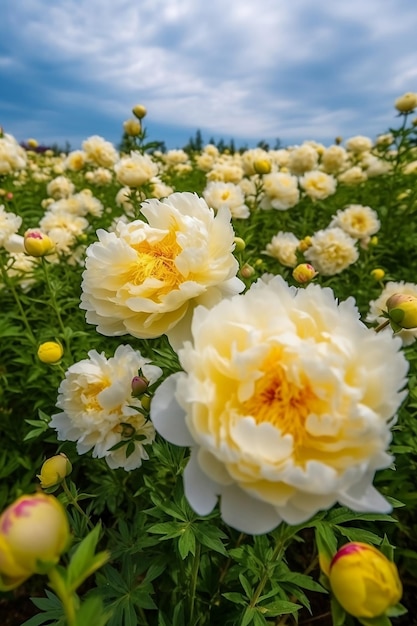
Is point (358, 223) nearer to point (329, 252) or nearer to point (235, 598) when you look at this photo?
point (329, 252)

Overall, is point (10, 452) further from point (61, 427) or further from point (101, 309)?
point (101, 309)

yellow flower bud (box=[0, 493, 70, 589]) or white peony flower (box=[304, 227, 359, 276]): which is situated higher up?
yellow flower bud (box=[0, 493, 70, 589])

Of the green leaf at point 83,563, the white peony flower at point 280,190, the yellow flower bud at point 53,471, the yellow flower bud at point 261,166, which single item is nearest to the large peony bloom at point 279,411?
the green leaf at point 83,563

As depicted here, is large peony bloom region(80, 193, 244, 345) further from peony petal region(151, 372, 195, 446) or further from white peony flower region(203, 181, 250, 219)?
white peony flower region(203, 181, 250, 219)

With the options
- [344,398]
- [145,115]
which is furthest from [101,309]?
[145,115]

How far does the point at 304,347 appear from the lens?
0.54m

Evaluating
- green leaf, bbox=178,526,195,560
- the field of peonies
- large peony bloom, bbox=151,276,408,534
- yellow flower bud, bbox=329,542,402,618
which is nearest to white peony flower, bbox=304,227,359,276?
the field of peonies

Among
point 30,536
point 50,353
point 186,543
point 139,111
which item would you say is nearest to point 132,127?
point 139,111

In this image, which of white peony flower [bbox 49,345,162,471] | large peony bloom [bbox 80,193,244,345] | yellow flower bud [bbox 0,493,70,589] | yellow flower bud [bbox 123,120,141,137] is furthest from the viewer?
yellow flower bud [bbox 123,120,141,137]

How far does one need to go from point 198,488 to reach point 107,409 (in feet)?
1.76

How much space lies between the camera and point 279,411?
1.83 ft

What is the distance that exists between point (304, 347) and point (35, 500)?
35 cm

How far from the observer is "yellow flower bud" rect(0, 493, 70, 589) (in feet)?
Result: 1.55

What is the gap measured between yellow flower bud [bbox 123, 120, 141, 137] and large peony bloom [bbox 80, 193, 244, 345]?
169 cm
